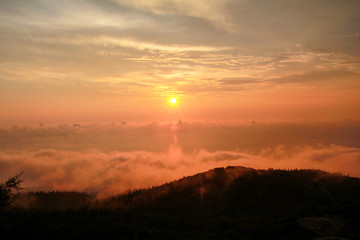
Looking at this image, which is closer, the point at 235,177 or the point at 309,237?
the point at 309,237

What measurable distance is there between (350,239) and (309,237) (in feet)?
21.1

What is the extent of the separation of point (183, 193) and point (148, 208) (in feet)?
63.0

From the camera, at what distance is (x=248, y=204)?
297ft

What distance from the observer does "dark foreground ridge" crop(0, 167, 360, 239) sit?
47281 mm

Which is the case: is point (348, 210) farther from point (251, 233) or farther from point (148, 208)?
point (148, 208)

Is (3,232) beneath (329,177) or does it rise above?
beneath

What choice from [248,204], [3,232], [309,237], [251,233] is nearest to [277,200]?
[248,204]

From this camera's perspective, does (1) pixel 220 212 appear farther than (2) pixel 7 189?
Yes

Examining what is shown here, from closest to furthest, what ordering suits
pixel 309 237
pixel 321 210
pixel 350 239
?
pixel 350 239 → pixel 309 237 → pixel 321 210

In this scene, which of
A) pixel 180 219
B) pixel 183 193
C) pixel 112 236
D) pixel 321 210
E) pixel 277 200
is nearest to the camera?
pixel 112 236

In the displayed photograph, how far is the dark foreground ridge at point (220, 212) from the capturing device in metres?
47.3

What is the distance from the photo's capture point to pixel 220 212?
8850 cm

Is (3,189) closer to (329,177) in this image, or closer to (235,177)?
(235,177)

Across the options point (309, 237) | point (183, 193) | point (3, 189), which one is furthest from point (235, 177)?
point (3, 189)
